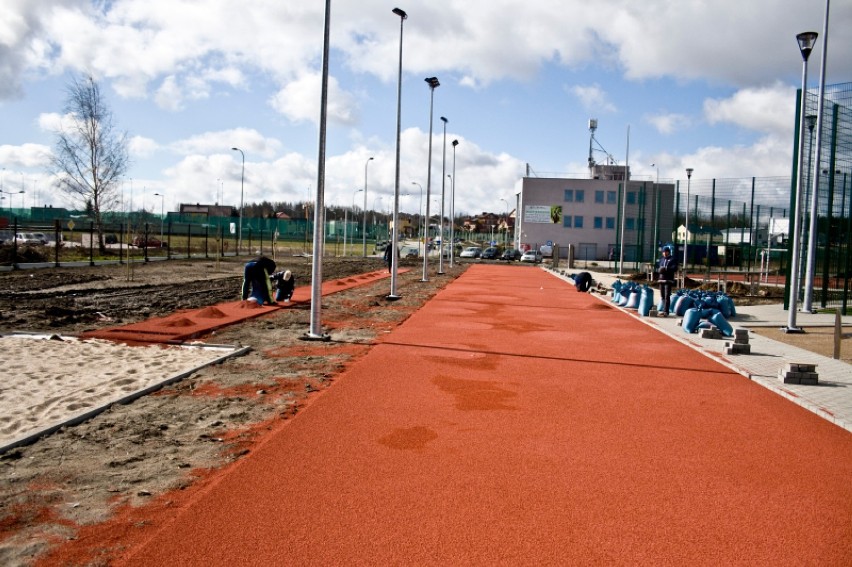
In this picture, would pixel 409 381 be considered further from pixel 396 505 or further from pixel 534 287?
pixel 534 287

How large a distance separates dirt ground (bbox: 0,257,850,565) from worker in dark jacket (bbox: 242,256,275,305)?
2.66m

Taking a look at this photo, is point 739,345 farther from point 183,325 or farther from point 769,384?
point 183,325

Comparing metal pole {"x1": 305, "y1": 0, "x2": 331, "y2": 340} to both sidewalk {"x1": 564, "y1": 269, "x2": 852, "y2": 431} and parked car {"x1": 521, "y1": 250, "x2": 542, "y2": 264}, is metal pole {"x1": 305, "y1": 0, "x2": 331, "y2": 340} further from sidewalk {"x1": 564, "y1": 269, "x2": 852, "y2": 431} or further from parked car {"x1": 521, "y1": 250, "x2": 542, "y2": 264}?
parked car {"x1": 521, "y1": 250, "x2": 542, "y2": 264}

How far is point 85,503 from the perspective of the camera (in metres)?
4.89

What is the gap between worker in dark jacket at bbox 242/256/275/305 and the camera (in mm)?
18484

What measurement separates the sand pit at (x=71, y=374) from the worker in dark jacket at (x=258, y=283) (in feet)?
22.8

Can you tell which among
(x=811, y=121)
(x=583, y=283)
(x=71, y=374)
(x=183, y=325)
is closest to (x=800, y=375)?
(x=71, y=374)

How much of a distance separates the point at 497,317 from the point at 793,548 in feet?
43.9

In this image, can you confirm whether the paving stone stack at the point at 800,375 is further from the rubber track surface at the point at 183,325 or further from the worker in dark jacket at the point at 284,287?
the worker in dark jacket at the point at 284,287

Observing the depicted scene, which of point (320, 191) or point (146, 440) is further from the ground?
point (320, 191)

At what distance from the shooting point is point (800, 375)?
9.63 meters

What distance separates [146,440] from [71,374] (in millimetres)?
3421

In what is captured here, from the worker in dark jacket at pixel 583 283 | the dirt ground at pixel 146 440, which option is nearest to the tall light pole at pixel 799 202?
→ the dirt ground at pixel 146 440

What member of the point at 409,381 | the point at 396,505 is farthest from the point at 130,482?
the point at 409,381
